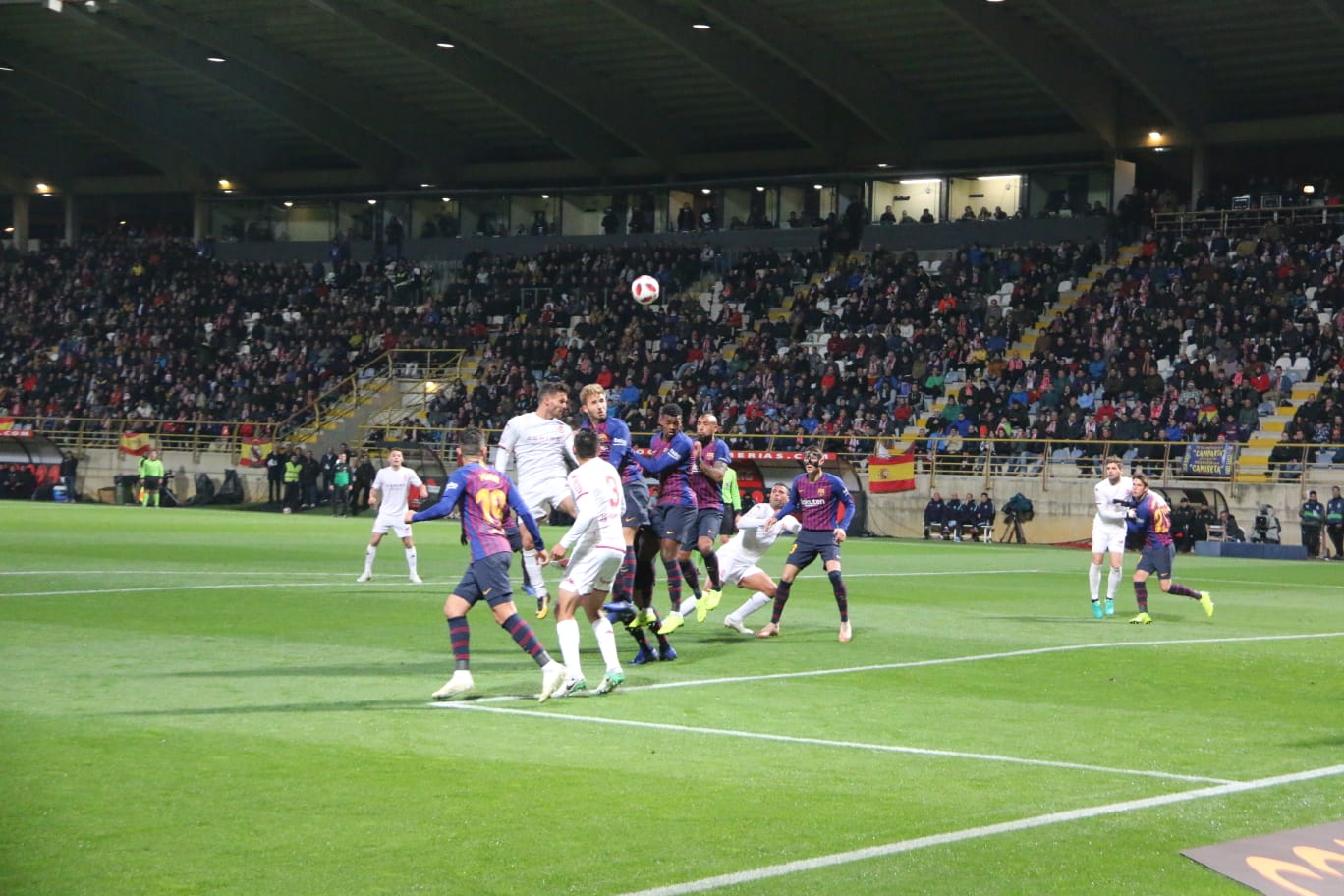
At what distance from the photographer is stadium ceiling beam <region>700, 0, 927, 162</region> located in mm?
48938

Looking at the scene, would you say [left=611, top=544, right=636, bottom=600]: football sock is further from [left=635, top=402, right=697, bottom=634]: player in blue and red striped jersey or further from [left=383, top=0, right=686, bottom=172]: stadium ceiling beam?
[left=383, top=0, right=686, bottom=172]: stadium ceiling beam

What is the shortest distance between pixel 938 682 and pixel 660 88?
4783 centimetres

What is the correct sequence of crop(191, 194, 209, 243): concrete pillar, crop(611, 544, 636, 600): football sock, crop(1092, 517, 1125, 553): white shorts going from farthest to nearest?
1. crop(191, 194, 209, 243): concrete pillar
2. crop(1092, 517, 1125, 553): white shorts
3. crop(611, 544, 636, 600): football sock

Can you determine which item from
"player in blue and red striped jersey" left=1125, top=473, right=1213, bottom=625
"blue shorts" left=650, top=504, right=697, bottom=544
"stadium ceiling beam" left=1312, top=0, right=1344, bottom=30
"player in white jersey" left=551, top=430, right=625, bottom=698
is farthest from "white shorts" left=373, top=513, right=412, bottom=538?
"stadium ceiling beam" left=1312, top=0, right=1344, bottom=30

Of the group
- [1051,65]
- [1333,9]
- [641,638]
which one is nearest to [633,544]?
[641,638]

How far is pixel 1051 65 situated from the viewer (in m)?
50.7

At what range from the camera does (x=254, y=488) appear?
55719 millimetres

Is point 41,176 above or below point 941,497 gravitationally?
above

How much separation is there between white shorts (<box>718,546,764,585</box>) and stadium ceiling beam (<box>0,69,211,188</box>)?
52665 millimetres

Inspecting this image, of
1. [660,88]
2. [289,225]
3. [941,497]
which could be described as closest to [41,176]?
[289,225]

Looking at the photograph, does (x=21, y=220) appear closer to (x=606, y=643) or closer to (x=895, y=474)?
(x=895, y=474)

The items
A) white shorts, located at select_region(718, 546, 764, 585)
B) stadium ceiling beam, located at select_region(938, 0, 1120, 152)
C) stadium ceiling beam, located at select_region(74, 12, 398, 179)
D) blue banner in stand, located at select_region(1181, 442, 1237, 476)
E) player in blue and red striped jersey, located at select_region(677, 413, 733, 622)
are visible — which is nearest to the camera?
player in blue and red striped jersey, located at select_region(677, 413, 733, 622)

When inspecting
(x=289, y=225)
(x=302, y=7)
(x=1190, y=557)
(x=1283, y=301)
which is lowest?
(x=1190, y=557)

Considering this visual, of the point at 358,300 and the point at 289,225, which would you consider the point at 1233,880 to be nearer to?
the point at 358,300
